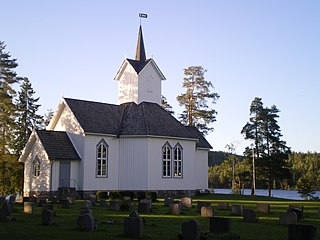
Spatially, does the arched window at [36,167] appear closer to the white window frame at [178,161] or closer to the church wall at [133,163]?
the church wall at [133,163]

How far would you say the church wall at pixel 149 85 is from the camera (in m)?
44.6

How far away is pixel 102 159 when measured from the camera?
39500 mm

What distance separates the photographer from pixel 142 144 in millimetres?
39938

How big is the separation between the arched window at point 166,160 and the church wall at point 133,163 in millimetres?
2024

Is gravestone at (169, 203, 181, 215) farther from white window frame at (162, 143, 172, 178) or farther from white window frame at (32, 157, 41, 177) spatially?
white window frame at (32, 157, 41, 177)

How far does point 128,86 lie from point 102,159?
8709mm

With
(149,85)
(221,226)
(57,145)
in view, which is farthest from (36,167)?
(221,226)

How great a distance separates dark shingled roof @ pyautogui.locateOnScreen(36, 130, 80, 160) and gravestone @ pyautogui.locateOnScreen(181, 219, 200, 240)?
82.1 ft

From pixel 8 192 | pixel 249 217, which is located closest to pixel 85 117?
pixel 8 192

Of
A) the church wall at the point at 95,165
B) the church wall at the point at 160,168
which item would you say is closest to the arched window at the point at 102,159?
the church wall at the point at 95,165

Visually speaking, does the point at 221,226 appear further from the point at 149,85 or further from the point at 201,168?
the point at 201,168

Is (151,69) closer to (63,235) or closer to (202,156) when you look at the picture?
(202,156)

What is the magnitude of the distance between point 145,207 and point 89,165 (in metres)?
15.1

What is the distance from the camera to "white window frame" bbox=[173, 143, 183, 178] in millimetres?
41719
